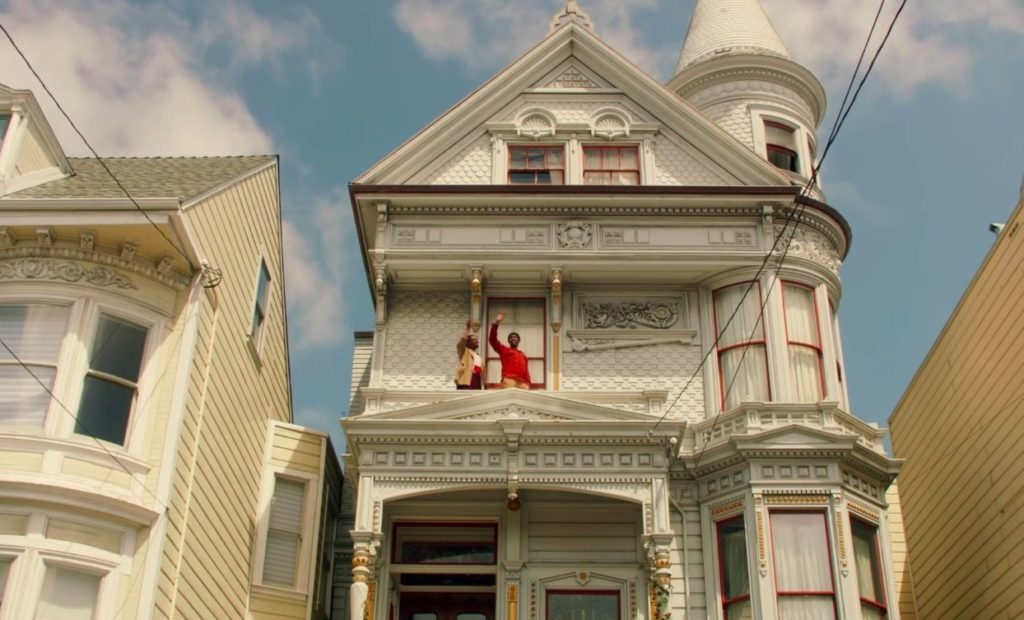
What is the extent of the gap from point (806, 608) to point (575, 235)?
7043 mm

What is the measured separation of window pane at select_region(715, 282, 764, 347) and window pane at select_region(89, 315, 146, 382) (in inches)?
360

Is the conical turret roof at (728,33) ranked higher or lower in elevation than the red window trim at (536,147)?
higher

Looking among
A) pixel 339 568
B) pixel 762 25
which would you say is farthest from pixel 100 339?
pixel 762 25

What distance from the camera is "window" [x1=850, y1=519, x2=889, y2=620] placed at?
1664 cm

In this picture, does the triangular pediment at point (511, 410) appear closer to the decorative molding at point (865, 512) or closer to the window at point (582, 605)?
the window at point (582, 605)

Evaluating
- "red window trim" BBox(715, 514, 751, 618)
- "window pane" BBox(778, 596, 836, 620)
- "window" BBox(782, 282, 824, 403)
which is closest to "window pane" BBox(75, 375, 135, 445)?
"red window trim" BBox(715, 514, 751, 618)

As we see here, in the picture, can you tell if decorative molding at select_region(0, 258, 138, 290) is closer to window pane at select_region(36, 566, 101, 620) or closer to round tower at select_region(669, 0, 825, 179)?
window pane at select_region(36, 566, 101, 620)

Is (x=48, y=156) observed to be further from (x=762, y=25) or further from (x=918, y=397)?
(x=918, y=397)

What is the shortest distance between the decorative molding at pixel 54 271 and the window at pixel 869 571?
35.6ft

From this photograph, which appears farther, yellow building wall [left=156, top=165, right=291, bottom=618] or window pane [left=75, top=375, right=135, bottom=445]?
yellow building wall [left=156, top=165, right=291, bottom=618]

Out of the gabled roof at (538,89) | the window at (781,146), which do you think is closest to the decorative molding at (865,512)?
the gabled roof at (538,89)

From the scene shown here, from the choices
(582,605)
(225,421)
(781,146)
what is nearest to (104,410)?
(225,421)

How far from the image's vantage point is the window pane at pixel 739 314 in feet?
61.9

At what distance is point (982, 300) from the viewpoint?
768 inches
